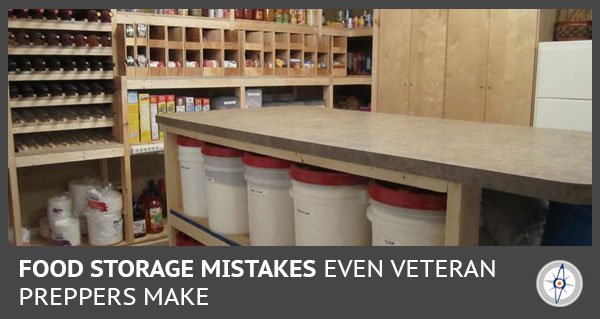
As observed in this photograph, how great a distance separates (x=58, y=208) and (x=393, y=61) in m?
2.79

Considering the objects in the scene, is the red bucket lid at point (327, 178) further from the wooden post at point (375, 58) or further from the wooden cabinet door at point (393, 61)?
the wooden post at point (375, 58)

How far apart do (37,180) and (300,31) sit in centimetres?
228

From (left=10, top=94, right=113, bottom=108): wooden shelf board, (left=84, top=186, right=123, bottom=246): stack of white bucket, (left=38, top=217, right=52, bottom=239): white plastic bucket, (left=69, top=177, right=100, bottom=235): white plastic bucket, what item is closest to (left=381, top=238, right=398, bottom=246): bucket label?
(left=10, top=94, right=113, bottom=108): wooden shelf board

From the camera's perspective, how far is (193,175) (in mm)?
2291

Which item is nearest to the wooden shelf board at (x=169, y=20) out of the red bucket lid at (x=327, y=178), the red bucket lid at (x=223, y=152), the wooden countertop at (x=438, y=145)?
the wooden countertop at (x=438, y=145)

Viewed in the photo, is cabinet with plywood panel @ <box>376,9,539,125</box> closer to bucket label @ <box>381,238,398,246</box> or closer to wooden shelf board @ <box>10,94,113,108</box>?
wooden shelf board @ <box>10,94,113,108</box>

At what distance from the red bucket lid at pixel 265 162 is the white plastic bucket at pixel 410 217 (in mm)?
438

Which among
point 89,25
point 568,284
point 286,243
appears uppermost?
point 89,25

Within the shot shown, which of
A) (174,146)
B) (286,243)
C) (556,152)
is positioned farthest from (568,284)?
(174,146)

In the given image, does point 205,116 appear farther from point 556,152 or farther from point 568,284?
point 568,284

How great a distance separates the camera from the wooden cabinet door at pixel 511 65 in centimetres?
375

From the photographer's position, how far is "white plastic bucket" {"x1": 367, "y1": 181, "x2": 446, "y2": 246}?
4.42ft

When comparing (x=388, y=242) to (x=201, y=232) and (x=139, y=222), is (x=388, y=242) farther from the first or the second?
(x=139, y=222)

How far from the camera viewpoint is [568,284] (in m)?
1.15
